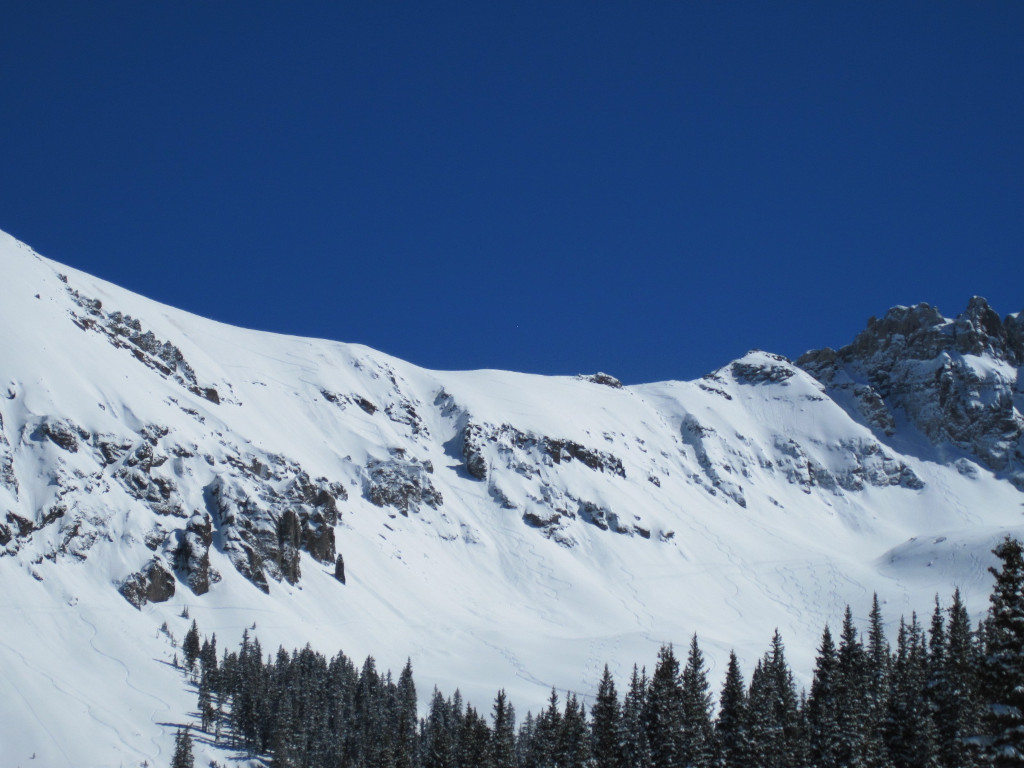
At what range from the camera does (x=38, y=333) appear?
395 feet

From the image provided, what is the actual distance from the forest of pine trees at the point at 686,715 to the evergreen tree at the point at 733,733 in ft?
0.25

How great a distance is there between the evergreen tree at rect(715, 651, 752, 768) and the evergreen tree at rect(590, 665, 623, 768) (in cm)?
646

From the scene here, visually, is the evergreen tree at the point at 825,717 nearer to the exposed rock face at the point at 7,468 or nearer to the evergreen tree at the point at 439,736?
the evergreen tree at the point at 439,736

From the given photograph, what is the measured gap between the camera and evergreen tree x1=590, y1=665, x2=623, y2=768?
53000mm

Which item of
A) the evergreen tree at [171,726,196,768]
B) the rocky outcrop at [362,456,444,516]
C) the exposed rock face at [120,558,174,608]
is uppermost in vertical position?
the rocky outcrop at [362,456,444,516]

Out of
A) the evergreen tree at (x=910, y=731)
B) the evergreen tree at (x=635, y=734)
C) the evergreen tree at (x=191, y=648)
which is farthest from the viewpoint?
the evergreen tree at (x=191, y=648)

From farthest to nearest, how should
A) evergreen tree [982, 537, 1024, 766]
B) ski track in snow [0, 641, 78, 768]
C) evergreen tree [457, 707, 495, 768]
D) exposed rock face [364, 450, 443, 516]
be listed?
exposed rock face [364, 450, 443, 516]
ski track in snow [0, 641, 78, 768]
evergreen tree [457, 707, 495, 768]
evergreen tree [982, 537, 1024, 766]

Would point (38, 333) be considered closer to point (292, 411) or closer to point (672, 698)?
point (292, 411)

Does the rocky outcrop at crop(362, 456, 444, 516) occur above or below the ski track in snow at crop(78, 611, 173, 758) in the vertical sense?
above

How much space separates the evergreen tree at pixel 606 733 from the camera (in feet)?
174

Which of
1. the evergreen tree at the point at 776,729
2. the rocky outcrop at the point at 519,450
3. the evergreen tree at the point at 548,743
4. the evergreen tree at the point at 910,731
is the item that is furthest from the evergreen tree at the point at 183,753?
the rocky outcrop at the point at 519,450

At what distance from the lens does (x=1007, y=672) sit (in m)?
20.1

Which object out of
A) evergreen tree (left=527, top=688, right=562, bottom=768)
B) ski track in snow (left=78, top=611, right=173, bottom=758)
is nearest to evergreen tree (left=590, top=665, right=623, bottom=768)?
evergreen tree (left=527, top=688, right=562, bottom=768)

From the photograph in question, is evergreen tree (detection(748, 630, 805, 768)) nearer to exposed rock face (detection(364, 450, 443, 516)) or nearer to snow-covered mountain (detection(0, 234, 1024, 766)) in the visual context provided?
snow-covered mountain (detection(0, 234, 1024, 766))
